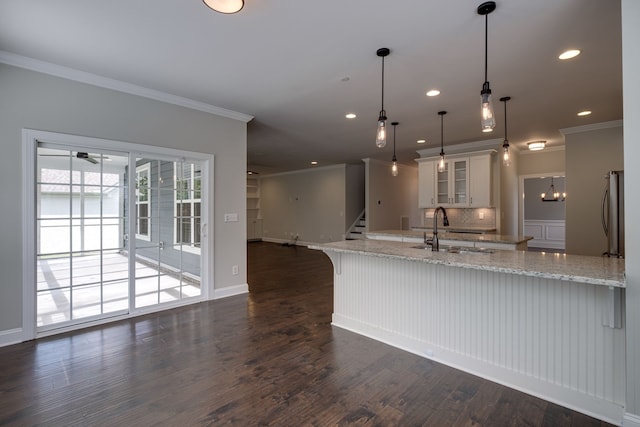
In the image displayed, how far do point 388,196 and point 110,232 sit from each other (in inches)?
271

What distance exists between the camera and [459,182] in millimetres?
6480

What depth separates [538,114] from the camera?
4336 millimetres

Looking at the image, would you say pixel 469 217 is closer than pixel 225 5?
No

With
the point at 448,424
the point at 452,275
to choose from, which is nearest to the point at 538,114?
the point at 452,275

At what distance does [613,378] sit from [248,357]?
2.44 metres

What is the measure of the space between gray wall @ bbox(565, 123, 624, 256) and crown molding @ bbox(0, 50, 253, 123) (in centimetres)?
545

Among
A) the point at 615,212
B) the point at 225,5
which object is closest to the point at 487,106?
the point at 225,5

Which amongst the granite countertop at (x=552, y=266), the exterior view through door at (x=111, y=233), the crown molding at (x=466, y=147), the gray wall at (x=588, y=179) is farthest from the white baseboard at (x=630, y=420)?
the crown molding at (x=466, y=147)

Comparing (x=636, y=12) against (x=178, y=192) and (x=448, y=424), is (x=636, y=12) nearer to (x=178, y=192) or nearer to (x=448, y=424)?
(x=448, y=424)

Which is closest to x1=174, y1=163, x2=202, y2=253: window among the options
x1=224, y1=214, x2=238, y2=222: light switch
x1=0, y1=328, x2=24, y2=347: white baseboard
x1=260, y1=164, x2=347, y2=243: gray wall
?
x1=224, y1=214, x2=238, y2=222: light switch

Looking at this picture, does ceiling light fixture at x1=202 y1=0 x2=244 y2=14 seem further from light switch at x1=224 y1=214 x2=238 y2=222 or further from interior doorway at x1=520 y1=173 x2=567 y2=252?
interior doorway at x1=520 y1=173 x2=567 y2=252

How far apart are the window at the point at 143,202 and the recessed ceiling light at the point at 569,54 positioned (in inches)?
174

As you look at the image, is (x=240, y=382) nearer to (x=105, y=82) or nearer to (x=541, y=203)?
(x=105, y=82)

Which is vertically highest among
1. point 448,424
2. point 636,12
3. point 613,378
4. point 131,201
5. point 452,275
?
point 636,12
